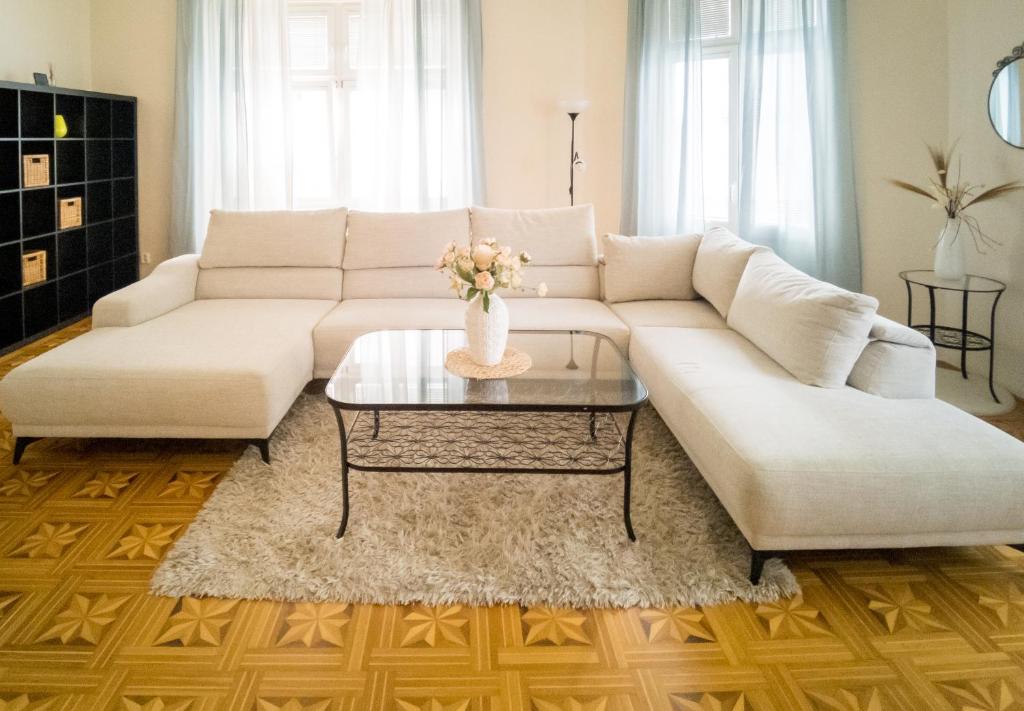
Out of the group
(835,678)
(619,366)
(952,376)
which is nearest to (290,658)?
(835,678)

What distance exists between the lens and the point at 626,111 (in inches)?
204

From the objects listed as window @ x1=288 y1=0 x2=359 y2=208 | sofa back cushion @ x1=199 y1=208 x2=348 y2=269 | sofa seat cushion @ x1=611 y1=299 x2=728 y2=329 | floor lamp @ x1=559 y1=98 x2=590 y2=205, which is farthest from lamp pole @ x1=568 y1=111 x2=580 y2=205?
sofa back cushion @ x1=199 y1=208 x2=348 y2=269

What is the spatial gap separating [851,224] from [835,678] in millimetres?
3626

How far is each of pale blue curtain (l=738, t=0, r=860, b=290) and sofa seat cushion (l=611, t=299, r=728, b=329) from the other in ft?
4.39

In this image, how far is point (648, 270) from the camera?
392 centimetres

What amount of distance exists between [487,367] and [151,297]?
1.86 meters

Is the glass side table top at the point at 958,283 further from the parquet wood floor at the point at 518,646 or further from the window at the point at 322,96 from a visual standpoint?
the window at the point at 322,96

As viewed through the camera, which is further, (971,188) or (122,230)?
(122,230)

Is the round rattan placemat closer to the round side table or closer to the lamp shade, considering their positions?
the round side table

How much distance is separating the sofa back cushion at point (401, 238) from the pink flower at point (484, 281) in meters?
1.45

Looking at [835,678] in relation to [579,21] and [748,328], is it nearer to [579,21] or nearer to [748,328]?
[748,328]

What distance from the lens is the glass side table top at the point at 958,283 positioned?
11.7 ft

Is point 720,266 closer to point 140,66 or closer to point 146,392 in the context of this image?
point 146,392

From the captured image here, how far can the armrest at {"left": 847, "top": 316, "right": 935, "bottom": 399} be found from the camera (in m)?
2.53
